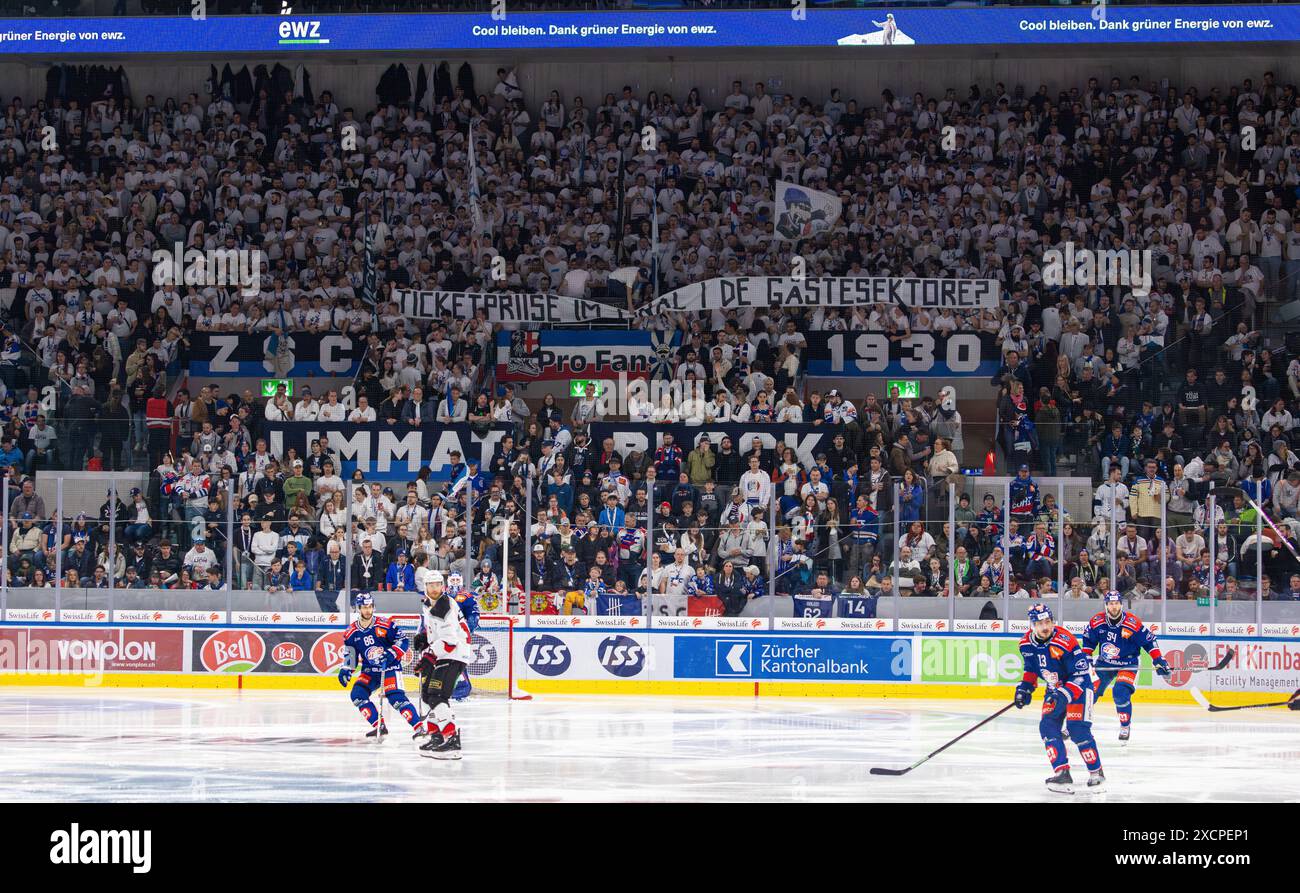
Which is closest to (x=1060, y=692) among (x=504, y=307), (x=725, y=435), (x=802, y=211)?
(x=725, y=435)

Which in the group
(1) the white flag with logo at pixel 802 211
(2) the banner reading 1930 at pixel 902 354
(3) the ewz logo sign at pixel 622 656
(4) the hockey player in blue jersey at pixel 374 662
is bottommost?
(3) the ewz logo sign at pixel 622 656

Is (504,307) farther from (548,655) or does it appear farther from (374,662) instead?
(374,662)

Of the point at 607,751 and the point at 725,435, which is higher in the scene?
the point at 725,435

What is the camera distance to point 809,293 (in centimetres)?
2427

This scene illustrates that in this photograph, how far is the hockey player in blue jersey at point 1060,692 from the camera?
42.3ft

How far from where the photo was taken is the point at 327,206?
27.3m

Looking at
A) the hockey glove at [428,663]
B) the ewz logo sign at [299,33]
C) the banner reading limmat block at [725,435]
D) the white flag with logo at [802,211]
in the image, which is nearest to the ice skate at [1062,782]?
the hockey glove at [428,663]

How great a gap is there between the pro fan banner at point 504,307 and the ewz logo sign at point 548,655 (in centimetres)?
668

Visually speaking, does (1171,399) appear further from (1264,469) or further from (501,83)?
(501,83)

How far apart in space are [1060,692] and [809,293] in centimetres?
1200

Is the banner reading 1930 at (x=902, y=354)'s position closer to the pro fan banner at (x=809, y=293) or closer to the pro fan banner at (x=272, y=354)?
the pro fan banner at (x=809, y=293)

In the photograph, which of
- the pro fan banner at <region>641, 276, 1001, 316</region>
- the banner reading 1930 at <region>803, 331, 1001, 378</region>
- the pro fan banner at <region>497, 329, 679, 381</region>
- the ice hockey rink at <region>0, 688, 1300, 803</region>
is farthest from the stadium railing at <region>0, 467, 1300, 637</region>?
the pro fan banner at <region>497, 329, 679, 381</region>

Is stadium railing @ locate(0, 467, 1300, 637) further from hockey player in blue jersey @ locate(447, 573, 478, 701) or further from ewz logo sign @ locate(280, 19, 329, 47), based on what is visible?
ewz logo sign @ locate(280, 19, 329, 47)

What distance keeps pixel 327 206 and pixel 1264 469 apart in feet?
46.7
